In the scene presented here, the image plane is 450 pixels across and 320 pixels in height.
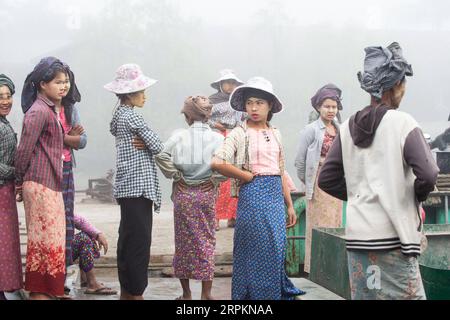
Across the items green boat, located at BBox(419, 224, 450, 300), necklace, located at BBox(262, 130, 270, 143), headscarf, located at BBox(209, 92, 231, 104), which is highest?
headscarf, located at BBox(209, 92, 231, 104)

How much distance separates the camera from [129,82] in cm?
555

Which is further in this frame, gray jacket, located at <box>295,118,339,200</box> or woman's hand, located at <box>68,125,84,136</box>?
gray jacket, located at <box>295,118,339,200</box>

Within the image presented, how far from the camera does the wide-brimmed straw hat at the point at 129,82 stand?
5.50m

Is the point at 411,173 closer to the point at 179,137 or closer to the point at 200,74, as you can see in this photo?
the point at 179,137

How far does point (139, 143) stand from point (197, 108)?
69cm

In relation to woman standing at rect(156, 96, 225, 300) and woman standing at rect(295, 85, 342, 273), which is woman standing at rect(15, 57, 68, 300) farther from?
woman standing at rect(295, 85, 342, 273)

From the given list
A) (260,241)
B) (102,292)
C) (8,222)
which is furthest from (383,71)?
(102,292)

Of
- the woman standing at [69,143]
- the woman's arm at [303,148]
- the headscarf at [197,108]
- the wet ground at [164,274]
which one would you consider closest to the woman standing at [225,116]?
the wet ground at [164,274]

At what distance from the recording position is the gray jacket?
22.6 feet

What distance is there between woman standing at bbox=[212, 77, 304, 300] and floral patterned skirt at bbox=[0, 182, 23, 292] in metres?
1.44

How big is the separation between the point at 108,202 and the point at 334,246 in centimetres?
1252

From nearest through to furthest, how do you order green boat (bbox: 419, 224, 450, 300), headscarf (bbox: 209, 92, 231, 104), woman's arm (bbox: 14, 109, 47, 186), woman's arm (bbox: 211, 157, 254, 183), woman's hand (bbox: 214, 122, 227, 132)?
green boat (bbox: 419, 224, 450, 300) → woman's arm (bbox: 14, 109, 47, 186) → woman's arm (bbox: 211, 157, 254, 183) → woman's hand (bbox: 214, 122, 227, 132) → headscarf (bbox: 209, 92, 231, 104)

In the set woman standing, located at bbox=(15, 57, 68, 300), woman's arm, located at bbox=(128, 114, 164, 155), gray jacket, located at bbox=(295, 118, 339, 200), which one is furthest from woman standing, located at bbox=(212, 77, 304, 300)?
gray jacket, located at bbox=(295, 118, 339, 200)
